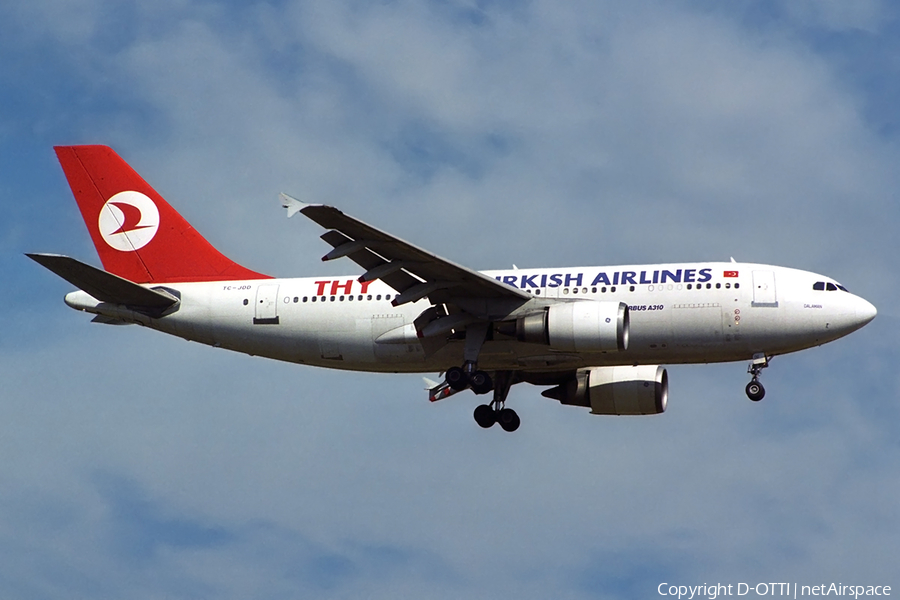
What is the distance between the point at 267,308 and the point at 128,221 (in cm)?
710

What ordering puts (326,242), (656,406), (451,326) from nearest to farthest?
(326,242)
(451,326)
(656,406)

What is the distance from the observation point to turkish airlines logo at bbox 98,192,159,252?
153ft

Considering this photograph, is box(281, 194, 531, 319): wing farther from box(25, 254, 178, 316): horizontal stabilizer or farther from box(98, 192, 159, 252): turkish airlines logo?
box(98, 192, 159, 252): turkish airlines logo

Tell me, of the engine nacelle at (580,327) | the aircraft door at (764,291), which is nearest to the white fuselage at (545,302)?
the aircraft door at (764,291)

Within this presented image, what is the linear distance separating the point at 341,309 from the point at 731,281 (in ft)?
39.5

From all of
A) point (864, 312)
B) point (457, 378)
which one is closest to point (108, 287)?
point (457, 378)

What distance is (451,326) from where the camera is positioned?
135ft

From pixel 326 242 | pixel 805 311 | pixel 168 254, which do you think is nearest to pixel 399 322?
pixel 326 242

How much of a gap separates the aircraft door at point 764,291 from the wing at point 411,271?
6.74 m

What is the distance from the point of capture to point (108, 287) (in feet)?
141

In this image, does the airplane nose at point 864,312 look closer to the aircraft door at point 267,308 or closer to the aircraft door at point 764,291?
the aircraft door at point 764,291

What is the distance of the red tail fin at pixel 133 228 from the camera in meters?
45.8

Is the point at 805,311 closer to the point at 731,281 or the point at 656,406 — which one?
the point at 731,281

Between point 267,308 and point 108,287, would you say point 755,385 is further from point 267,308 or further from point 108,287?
point 108,287
